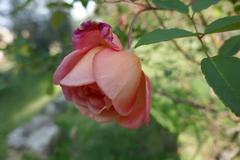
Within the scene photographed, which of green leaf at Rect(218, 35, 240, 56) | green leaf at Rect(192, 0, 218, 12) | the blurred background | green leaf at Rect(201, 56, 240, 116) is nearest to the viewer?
green leaf at Rect(201, 56, 240, 116)

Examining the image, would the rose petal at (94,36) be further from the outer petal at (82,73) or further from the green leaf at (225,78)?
the green leaf at (225,78)

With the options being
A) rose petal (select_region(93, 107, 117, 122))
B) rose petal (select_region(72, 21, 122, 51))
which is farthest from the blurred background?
rose petal (select_region(93, 107, 117, 122))

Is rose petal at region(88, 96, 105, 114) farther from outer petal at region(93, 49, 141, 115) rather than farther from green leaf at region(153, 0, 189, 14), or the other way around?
green leaf at region(153, 0, 189, 14)

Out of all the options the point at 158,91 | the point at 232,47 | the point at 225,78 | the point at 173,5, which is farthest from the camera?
the point at 158,91

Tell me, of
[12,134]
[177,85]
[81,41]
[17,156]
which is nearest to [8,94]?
[12,134]

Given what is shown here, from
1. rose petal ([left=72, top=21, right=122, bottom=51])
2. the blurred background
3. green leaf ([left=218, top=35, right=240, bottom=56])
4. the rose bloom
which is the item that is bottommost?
the blurred background

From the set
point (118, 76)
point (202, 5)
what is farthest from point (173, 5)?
point (118, 76)

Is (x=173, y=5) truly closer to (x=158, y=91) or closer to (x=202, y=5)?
(x=202, y=5)
